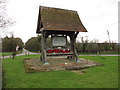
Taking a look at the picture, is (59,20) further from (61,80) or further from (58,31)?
(61,80)

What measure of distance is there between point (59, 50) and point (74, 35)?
2.96 metres

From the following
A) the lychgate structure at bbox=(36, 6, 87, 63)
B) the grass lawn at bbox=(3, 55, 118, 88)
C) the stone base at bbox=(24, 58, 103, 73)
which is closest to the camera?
the grass lawn at bbox=(3, 55, 118, 88)

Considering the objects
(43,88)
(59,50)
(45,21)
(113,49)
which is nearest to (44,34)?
(45,21)

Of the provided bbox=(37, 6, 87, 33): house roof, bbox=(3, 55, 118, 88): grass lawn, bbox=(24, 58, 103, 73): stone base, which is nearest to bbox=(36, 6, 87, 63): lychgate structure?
bbox=(37, 6, 87, 33): house roof

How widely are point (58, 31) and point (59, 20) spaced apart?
4.63 ft

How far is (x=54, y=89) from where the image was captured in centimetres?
632

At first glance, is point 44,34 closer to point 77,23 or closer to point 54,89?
point 77,23

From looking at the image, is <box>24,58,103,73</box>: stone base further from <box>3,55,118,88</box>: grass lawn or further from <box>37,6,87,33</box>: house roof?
<box>37,6,87,33</box>: house roof

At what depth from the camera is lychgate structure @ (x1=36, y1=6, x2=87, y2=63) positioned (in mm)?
14914

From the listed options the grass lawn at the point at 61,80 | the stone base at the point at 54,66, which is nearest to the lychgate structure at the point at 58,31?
the stone base at the point at 54,66

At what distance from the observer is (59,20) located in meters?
15.8

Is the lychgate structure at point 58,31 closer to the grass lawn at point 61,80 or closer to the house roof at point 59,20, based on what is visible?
the house roof at point 59,20

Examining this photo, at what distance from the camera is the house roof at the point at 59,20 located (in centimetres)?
1458

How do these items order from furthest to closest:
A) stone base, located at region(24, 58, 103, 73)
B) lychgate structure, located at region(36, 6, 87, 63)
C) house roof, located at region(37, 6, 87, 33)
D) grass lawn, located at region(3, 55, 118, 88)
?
lychgate structure, located at region(36, 6, 87, 63)
house roof, located at region(37, 6, 87, 33)
stone base, located at region(24, 58, 103, 73)
grass lawn, located at region(3, 55, 118, 88)
